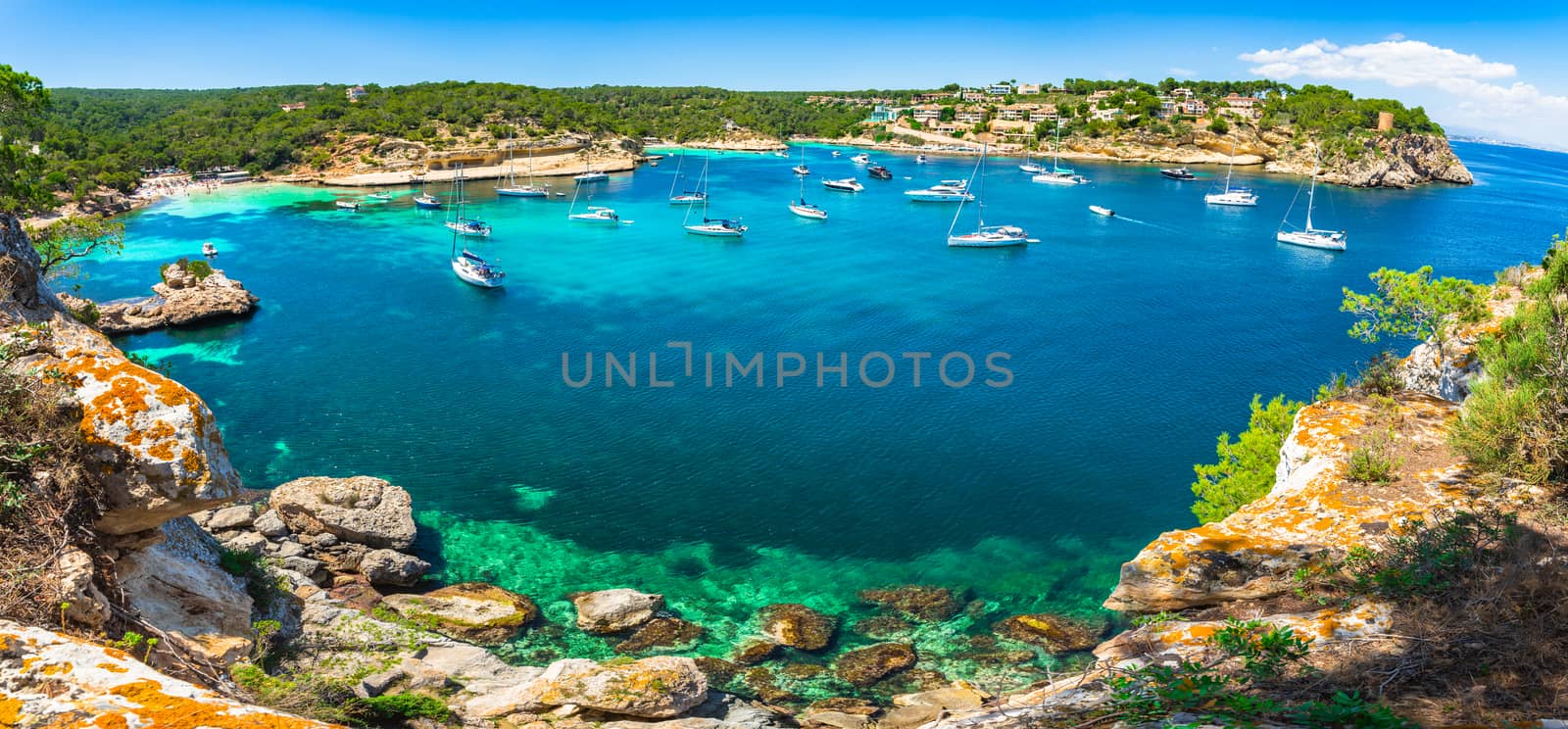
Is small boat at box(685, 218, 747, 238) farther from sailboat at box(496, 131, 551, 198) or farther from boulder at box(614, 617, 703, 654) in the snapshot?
boulder at box(614, 617, 703, 654)

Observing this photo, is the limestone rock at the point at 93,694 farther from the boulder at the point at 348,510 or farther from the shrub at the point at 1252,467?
the shrub at the point at 1252,467

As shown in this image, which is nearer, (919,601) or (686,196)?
(919,601)

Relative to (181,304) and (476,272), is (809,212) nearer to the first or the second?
(476,272)

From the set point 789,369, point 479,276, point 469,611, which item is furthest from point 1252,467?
point 479,276

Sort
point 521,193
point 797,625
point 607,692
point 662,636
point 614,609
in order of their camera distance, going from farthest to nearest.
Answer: point 521,193 < point 797,625 < point 614,609 < point 662,636 < point 607,692

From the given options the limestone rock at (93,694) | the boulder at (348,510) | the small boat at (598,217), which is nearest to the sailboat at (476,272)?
the small boat at (598,217)

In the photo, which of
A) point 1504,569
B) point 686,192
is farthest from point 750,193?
point 1504,569
